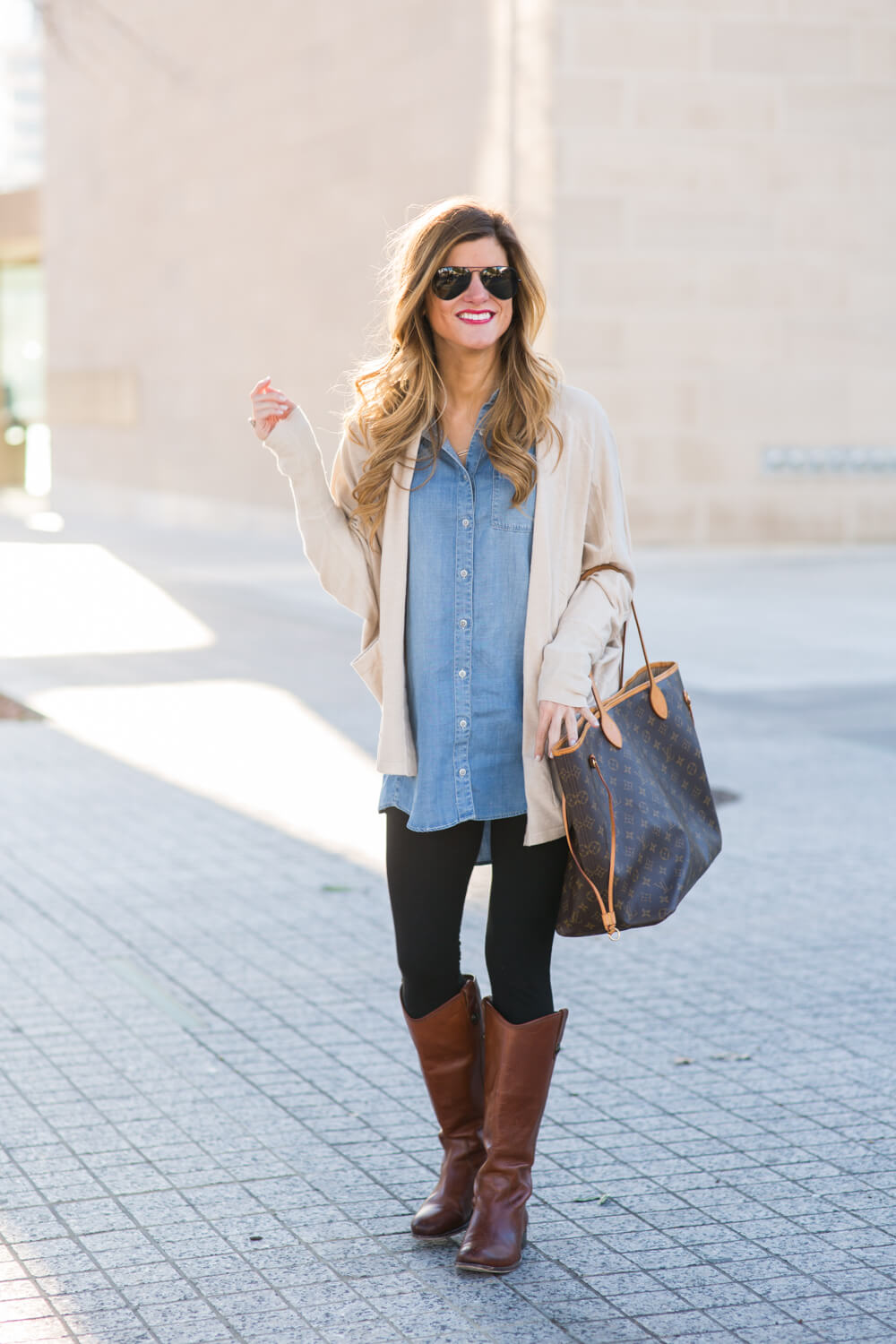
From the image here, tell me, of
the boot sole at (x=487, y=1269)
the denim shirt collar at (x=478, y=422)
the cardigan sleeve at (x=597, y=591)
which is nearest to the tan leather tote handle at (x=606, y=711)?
the cardigan sleeve at (x=597, y=591)

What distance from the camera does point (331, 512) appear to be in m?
3.55

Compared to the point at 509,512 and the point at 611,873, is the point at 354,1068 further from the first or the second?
the point at 509,512

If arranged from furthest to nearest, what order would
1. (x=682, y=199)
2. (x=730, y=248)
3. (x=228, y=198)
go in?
(x=228, y=198) < (x=730, y=248) < (x=682, y=199)

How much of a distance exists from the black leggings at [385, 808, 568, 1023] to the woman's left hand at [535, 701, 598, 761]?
0.60 feet

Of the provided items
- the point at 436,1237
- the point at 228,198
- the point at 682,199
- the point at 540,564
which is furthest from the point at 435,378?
the point at 228,198

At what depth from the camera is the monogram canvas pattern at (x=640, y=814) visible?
11.0 feet

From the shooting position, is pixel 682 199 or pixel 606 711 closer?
pixel 606 711

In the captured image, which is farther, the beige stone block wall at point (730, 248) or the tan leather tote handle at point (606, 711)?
the beige stone block wall at point (730, 248)

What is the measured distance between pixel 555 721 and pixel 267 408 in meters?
0.82

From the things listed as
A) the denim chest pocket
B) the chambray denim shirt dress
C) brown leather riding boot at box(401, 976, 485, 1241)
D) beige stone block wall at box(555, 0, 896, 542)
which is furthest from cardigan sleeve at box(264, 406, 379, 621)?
beige stone block wall at box(555, 0, 896, 542)

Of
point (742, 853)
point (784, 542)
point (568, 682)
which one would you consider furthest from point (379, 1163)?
point (784, 542)

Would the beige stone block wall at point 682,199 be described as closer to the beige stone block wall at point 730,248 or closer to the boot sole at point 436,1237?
the beige stone block wall at point 730,248

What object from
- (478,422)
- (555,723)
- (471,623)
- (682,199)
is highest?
(682,199)

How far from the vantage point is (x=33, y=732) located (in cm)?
955
